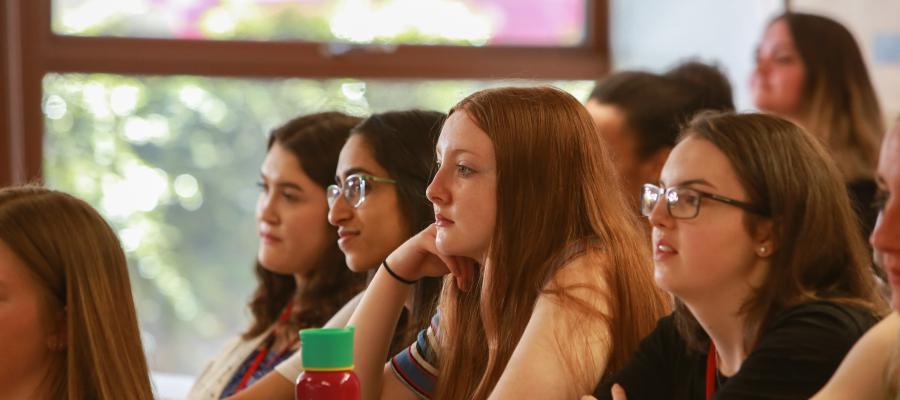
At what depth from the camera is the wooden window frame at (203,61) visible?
4.46 metres

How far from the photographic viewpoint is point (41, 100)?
451cm

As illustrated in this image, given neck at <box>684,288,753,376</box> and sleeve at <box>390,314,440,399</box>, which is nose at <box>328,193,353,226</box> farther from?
neck at <box>684,288,753,376</box>

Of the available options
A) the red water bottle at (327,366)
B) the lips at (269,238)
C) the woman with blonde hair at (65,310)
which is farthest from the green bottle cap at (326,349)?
the lips at (269,238)

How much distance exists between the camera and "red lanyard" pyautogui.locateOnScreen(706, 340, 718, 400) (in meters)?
1.89

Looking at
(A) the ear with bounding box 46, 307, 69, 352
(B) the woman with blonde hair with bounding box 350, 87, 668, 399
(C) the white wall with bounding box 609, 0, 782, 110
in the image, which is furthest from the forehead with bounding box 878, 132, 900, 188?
(C) the white wall with bounding box 609, 0, 782, 110

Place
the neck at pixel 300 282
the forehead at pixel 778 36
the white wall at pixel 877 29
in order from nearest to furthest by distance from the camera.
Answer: the neck at pixel 300 282, the forehead at pixel 778 36, the white wall at pixel 877 29

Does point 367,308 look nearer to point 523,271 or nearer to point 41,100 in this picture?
point 523,271

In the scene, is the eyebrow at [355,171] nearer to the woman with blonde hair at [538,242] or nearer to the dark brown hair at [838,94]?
the woman with blonde hair at [538,242]

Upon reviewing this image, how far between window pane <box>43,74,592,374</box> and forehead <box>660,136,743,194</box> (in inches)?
111

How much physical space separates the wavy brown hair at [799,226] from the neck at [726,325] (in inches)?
0.7

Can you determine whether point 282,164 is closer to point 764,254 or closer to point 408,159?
point 408,159

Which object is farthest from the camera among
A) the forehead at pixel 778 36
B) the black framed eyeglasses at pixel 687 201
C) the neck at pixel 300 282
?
the forehead at pixel 778 36

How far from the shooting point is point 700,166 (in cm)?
184

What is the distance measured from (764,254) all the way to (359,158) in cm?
110
